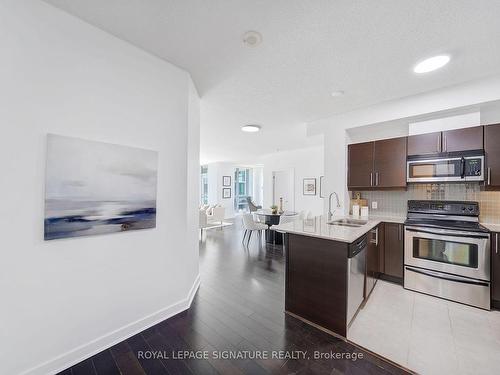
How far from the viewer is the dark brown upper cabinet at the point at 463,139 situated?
260cm

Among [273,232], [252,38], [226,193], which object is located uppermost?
[252,38]

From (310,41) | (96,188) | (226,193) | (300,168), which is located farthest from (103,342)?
(226,193)

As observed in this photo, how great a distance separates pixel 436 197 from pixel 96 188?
4.26 m

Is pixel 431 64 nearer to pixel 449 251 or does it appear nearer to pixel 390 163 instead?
pixel 390 163

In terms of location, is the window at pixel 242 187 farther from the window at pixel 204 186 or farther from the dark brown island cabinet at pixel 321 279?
the dark brown island cabinet at pixel 321 279

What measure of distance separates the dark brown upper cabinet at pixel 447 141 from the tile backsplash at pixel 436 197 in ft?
1.91

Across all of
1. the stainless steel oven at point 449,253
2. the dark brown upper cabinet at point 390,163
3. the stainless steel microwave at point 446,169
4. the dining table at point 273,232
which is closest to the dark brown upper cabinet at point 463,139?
the stainless steel microwave at point 446,169

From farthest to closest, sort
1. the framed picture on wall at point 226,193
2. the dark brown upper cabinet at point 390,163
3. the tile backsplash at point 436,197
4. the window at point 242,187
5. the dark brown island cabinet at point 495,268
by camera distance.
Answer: the window at point 242,187 < the framed picture on wall at point 226,193 < the dark brown upper cabinet at point 390,163 < the tile backsplash at point 436,197 < the dark brown island cabinet at point 495,268

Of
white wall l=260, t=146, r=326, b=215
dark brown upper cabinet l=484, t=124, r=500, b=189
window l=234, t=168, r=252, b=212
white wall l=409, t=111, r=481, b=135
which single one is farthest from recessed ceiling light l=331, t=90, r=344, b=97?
window l=234, t=168, r=252, b=212

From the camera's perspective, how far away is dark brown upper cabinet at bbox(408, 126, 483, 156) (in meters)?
2.62

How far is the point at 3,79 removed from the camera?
4.46 ft

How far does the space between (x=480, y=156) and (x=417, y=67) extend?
1.41m

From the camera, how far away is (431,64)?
2.20 metres

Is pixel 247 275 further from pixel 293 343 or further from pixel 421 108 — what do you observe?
pixel 421 108
